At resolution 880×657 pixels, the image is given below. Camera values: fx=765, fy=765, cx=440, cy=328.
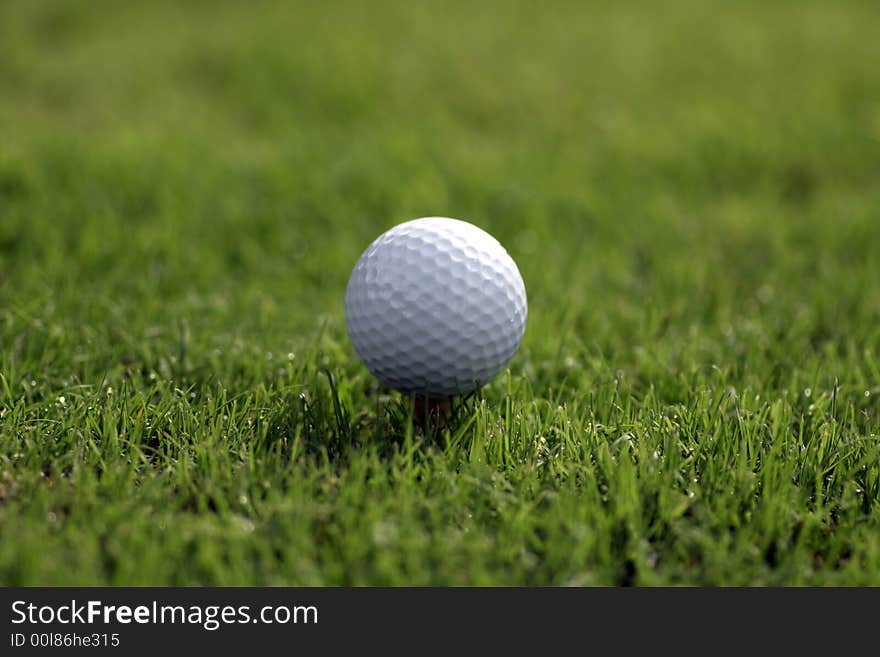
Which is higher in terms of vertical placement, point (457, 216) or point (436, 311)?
point (436, 311)

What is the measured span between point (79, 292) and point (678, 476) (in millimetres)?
3014

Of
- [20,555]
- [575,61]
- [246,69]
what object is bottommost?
[20,555]

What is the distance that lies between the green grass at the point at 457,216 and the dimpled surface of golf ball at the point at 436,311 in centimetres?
20

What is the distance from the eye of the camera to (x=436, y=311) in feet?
8.89

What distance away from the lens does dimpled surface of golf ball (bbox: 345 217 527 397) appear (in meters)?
2.71

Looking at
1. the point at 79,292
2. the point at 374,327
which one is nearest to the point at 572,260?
the point at 374,327

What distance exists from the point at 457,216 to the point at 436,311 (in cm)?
259

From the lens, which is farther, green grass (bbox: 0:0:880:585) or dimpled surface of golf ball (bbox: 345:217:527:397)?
dimpled surface of golf ball (bbox: 345:217:527:397)

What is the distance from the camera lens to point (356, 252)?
470 centimetres

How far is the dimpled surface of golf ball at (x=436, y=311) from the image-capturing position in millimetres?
2707

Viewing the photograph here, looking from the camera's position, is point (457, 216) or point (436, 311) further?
point (457, 216)

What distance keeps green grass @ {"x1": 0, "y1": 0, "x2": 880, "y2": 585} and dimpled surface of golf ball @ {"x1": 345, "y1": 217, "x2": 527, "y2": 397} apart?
20 centimetres

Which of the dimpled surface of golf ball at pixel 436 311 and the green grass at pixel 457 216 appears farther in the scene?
the dimpled surface of golf ball at pixel 436 311

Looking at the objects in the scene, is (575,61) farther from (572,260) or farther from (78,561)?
(78,561)
